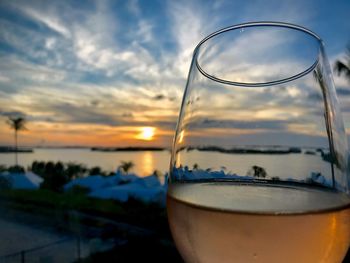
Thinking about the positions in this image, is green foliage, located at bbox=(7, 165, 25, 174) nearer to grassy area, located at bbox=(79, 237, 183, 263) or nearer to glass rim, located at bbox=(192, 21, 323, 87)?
grassy area, located at bbox=(79, 237, 183, 263)

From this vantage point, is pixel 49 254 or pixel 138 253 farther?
pixel 138 253

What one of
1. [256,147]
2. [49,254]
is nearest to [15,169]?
[49,254]

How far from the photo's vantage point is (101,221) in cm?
228

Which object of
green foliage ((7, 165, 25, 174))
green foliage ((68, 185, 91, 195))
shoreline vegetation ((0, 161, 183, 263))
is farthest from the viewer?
green foliage ((68, 185, 91, 195))

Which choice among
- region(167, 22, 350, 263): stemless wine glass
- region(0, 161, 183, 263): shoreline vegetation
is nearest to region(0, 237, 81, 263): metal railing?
region(0, 161, 183, 263): shoreline vegetation

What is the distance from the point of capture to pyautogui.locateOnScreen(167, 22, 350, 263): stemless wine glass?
213 millimetres

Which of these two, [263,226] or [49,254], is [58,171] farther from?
[263,226]

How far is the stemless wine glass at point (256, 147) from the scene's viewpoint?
0.70 ft

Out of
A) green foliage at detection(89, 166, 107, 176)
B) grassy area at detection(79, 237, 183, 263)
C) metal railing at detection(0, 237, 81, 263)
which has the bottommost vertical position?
grassy area at detection(79, 237, 183, 263)

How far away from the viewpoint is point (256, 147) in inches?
10.4

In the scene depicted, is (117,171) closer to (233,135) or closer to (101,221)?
(101,221)

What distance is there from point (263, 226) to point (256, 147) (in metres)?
0.08

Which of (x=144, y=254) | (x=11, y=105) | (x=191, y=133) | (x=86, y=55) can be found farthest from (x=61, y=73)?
(x=191, y=133)

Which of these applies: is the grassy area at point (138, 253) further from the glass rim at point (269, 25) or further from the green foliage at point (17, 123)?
the green foliage at point (17, 123)
